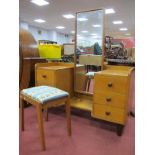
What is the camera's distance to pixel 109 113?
1764mm

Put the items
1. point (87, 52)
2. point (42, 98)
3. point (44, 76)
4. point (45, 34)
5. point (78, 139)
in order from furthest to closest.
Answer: point (45, 34) < point (87, 52) < point (44, 76) < point (78, 139) < point (42, 98)

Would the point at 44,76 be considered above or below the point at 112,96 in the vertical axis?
above

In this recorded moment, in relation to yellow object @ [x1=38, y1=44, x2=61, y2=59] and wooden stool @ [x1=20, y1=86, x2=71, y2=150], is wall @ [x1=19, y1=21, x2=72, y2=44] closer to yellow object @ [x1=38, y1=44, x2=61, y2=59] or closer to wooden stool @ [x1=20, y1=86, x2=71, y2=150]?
yellow object @ [x1=38, y1=44, x2=61, y2=59]

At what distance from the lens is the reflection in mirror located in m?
2.24

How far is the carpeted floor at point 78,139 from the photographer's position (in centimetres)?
147

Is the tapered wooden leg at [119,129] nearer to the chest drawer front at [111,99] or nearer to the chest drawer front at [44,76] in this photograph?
the chest drawer front at [111,99]

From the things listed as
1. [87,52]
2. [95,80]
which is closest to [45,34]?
[87,52]

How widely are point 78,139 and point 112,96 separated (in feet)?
1.87

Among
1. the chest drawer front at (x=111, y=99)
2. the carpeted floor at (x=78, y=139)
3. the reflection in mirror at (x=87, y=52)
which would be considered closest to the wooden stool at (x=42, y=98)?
the carpeted floor at (x=78, y=139)

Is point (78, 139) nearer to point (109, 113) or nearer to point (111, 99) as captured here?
point (109, 113)
